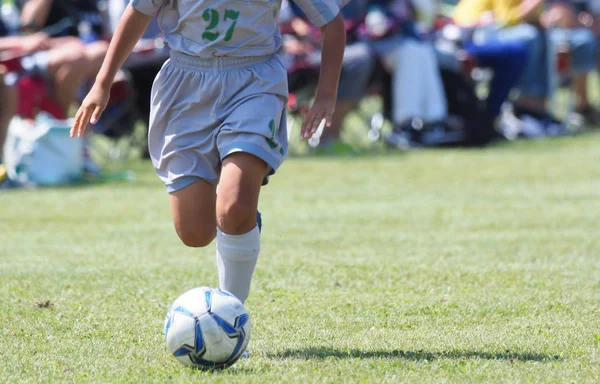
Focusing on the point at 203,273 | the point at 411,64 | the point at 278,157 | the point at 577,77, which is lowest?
the point at 577,77

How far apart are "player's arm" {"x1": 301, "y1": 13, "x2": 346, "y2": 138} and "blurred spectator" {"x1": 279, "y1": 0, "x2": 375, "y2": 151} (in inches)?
278

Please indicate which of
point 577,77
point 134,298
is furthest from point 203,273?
point 577,77

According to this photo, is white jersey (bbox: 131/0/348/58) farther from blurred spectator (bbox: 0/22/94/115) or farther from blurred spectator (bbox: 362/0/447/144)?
blurred spectator (bbox: 362/0/447/144)

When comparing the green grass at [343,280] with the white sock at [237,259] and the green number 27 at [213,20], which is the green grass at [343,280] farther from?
the green number 27 at [213,20]

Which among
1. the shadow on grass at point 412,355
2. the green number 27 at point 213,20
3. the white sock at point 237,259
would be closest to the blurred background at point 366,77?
the green number 27 at point 213,20

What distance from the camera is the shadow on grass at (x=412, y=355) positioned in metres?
3.80

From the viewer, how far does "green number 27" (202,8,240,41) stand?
405 cm

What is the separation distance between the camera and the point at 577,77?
14.8 m

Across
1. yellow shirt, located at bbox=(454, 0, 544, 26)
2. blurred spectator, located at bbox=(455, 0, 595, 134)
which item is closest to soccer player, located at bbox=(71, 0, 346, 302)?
blurred spectator, located at bbox=(455, 0, 595, 134)

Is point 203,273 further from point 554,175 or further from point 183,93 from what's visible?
point 554,175

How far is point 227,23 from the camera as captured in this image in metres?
4.06

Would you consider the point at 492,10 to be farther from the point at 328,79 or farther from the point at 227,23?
the point at 227,23

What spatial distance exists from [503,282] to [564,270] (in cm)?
48

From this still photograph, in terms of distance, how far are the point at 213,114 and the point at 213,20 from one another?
36cm
